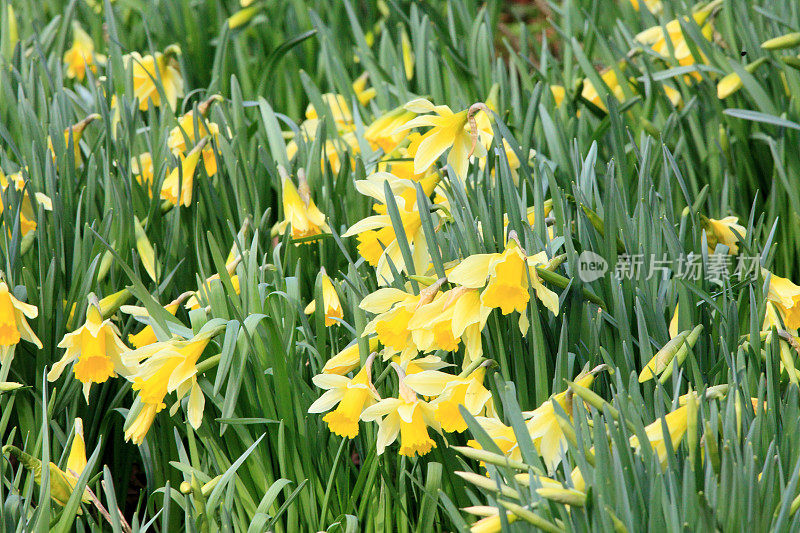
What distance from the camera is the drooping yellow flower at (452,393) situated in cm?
118

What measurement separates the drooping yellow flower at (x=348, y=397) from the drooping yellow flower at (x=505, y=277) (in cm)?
22

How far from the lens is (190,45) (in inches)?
115

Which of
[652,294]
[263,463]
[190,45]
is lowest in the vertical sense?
[263,463]

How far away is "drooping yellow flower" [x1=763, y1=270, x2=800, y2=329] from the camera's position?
129 centimetres

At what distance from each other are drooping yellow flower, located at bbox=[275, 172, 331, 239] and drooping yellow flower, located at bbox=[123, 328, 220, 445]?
1.37 ft

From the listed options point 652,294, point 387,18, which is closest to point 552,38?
Answer: point 387,18

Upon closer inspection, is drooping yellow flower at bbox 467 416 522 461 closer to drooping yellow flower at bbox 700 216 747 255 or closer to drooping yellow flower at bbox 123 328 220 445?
drooping yellow flower at bbox 123 328 220 445

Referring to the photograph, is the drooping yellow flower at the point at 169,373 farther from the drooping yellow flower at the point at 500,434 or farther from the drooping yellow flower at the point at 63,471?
the drooping yellow flower at the point at 500,434

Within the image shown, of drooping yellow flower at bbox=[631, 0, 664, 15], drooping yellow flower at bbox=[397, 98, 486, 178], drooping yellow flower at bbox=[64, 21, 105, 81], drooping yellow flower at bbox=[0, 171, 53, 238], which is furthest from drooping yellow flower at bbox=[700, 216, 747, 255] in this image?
drooping yellow flower at bbox=[64, 21, 105, 81]

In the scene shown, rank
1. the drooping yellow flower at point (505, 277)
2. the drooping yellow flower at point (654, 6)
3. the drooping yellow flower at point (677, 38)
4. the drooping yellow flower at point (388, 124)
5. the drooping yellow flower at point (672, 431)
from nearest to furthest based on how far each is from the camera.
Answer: the drooping yellow flower at point (672, 431)
the drooping yellow flower at point (505, 277)
the drooping yellow flower at point (388, 124)
the drooping yellow flower at point (677, 38)
the drooping yellow flower at point (654, 6)

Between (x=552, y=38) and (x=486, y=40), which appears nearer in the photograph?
(x=486, y=40)

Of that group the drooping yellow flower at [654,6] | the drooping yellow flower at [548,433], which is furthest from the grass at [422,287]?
the drooping yellow flower at [654,6]

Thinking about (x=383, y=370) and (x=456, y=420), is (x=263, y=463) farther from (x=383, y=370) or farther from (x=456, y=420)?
(x=456, y=420)

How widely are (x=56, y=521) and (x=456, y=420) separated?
0.68 m
